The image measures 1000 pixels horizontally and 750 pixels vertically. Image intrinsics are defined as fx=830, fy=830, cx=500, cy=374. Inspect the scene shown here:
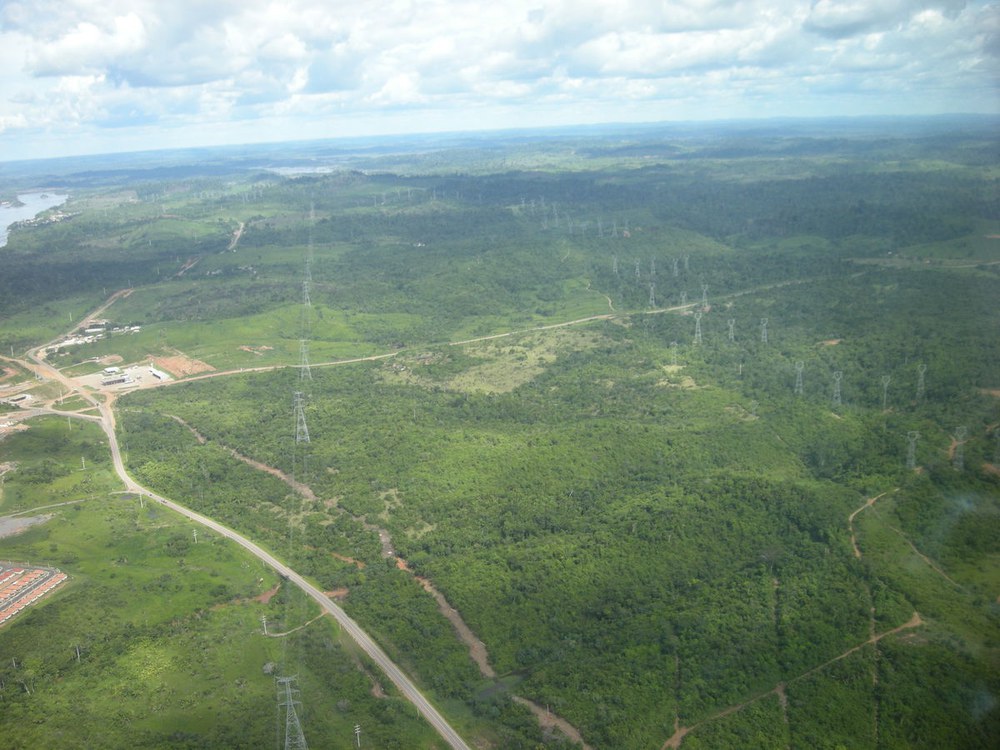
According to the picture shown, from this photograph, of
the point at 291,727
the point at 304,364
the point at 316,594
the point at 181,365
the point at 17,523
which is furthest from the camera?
the point at 181,365

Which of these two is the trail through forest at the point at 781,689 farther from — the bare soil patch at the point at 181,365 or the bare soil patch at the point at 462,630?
the bare soil patch at the point at 181,365

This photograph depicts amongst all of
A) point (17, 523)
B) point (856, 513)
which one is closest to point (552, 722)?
point (856, 513)

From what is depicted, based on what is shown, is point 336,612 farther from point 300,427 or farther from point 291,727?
point 300,427

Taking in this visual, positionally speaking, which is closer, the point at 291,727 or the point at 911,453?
the point at 291,727

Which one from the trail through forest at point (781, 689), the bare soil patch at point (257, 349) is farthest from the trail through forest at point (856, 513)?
the bare soil patch at point (257, 349)

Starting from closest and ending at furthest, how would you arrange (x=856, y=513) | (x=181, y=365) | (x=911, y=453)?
(x=856, y=513) < (x=911, y=453) < (x=181, y=365)

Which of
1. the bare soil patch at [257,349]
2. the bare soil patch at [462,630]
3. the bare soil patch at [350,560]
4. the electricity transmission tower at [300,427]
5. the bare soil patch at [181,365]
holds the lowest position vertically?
the bare soil patch at [350,560]

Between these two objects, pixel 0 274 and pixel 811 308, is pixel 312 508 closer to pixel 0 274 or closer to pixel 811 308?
pixel 811 308

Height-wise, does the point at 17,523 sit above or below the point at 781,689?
below

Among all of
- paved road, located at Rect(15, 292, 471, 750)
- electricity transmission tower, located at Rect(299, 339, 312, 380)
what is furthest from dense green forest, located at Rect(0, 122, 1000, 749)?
electricity transmission tower, located at Rect(299, 339, 312, 380)
